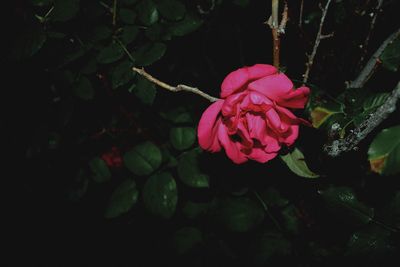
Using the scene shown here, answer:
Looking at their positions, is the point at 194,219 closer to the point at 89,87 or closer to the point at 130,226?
the point at 130,226

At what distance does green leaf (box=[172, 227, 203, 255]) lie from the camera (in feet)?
3.89

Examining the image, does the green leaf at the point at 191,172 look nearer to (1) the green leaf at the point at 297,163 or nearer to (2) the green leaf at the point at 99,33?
(1) the green leaf at the point at 297,163

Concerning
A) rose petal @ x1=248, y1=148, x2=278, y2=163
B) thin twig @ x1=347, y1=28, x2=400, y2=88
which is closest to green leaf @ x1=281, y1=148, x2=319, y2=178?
rose petal @ x1=248, y1=148, x2=278, y2=163

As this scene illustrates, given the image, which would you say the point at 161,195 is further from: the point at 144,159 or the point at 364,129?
the point at 364,129

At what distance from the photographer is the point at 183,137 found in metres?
1.11

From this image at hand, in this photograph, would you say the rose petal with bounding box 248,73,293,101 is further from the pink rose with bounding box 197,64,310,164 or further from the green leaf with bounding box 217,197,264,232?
the green leaf with bounding box 217,197,264,232

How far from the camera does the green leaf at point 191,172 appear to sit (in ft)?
3.50

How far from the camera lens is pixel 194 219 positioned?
4.05 ft

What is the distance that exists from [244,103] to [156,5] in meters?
0.47

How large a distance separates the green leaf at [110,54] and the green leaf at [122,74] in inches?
0.9

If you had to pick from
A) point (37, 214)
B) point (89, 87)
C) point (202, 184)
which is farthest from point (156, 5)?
point (37, 214)

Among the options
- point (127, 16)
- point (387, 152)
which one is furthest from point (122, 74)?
point (387, 152)

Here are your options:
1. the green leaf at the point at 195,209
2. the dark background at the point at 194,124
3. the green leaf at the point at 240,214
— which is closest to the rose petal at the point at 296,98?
the dark background at the point at 194,124

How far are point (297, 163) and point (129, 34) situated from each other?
565 millimetres
